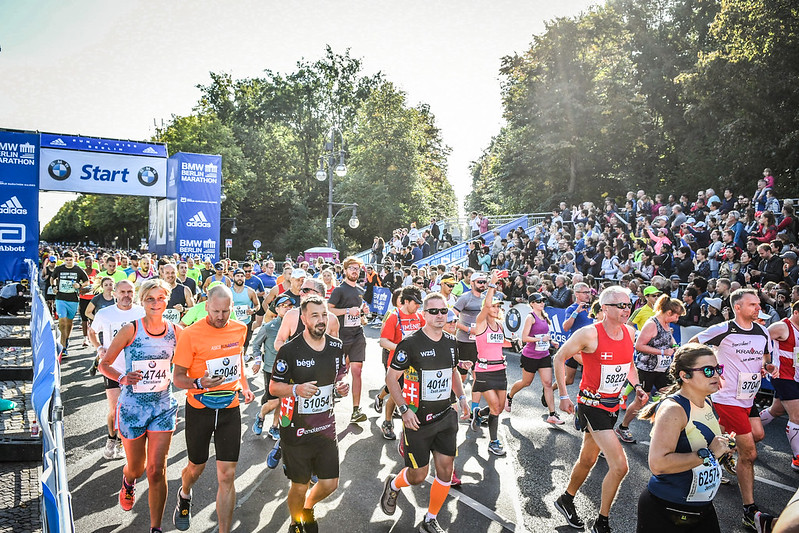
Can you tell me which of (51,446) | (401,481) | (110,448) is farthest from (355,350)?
(51,446)

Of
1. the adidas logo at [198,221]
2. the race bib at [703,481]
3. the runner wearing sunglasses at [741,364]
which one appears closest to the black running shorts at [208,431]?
the race bib at [703,481]

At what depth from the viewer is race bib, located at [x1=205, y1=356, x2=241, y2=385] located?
14.5 feet

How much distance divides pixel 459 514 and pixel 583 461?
47.1 inches

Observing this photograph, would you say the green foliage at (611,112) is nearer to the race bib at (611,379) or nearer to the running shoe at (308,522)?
the race bib at (611,379)

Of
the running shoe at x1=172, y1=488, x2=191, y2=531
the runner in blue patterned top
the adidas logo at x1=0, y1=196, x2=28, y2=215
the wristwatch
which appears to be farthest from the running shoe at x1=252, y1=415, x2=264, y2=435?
the adidas logo at x1=0, y1=196, x2=28, y2=215

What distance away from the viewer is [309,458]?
4.21 meters

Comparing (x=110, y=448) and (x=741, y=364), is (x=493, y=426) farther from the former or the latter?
(x=110, y=448)

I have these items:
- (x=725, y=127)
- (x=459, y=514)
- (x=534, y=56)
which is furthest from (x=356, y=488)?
(x=534, y=56)

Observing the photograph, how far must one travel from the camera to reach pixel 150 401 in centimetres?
456

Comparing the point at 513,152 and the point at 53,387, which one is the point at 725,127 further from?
the point at 53,387

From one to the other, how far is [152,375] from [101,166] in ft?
75.8

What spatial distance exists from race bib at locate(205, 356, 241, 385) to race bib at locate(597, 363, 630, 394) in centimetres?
311

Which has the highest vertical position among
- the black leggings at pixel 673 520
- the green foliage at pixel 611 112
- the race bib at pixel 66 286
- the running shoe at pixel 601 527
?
the green foliage at pixel 611 112

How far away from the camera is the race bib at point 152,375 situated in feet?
15.0
